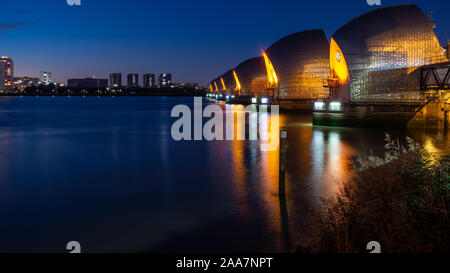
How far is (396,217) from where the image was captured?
6.05 metres

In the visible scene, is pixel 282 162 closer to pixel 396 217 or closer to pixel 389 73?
pixel 396 217

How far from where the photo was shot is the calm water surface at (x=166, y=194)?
6910 mm

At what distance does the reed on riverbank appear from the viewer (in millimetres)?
5539

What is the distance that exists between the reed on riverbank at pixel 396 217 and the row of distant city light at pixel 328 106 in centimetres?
1817

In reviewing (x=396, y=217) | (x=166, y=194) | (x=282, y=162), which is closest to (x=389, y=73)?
(x=282, y=162)

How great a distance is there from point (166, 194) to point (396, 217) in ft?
18.3

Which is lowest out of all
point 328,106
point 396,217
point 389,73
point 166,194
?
point 166,194

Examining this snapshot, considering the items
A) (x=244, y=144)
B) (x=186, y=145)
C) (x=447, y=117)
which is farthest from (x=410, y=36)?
(x=186, y=145)

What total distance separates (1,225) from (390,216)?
6.77 meters

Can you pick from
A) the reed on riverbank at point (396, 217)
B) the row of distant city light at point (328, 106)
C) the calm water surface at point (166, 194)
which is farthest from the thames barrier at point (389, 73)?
the reed on riverbank at point (396, 217)

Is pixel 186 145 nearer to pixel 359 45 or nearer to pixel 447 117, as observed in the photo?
pixel 447 117

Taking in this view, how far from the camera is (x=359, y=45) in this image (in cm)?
2944

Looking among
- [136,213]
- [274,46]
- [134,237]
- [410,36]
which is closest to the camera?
[134,237]

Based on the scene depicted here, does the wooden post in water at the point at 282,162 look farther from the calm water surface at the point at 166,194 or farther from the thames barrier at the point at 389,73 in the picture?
the thames barrier at the point at 389,73
